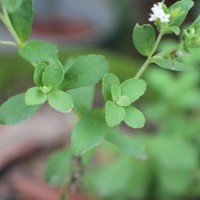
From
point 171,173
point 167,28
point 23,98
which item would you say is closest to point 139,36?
point 167,28

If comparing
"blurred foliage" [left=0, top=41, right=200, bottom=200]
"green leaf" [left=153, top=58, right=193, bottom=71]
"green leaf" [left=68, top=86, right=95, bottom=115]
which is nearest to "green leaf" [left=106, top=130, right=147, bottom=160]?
"green leaf" [left=68, top=86, right=95, bottom=115]

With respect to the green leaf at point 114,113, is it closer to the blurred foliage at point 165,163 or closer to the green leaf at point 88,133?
the green leaf at point 88,133

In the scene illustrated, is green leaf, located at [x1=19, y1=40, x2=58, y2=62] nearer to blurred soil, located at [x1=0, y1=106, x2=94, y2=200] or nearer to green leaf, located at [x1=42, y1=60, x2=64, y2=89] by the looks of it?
green leaf, located at [x1=42, y1=60, x2=64, y2=89]

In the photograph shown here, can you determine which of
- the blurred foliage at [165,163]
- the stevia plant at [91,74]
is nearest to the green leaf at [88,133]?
the stevia plant at [91,74]

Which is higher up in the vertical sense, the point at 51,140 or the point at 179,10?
the point at 179,10

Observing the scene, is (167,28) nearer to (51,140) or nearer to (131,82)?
(131,82)

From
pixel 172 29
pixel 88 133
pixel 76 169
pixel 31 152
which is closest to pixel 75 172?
pixel 76 169
